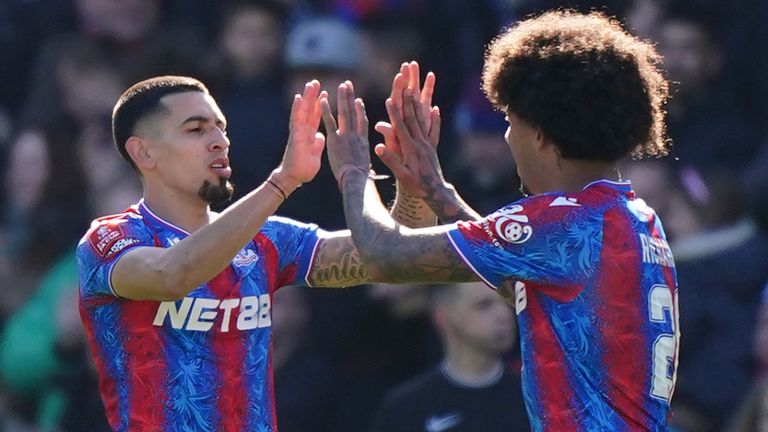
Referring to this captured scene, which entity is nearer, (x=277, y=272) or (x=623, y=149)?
(x=623, y=149)

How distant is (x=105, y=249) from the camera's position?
18.8 ft

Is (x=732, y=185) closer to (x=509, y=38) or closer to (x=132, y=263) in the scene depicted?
(x=509, y=38)

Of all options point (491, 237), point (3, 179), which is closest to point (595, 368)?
point (491, 237)

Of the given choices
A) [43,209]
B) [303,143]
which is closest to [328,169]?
[43,209]

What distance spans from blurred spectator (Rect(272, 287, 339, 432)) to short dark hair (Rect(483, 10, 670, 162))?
3246 mm

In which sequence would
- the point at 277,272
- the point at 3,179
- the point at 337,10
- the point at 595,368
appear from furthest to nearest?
the point at 3,179
the point at 337,10
the point at 277,272
the point at 595,368

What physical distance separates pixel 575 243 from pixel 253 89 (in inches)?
179

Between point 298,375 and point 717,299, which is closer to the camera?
point 717,299

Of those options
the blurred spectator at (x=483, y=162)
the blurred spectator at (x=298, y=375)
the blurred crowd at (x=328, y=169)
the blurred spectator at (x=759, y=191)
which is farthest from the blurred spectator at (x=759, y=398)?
the blurred spectator at (x=298, y=375)

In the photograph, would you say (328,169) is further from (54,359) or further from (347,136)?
(347,136)

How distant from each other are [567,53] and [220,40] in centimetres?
493

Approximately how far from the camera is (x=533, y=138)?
536 centimetres

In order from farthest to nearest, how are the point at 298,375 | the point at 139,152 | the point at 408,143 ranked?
the point at 298,375, the point at 139,152, the point at 408,143

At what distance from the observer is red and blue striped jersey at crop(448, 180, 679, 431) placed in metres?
5.18
